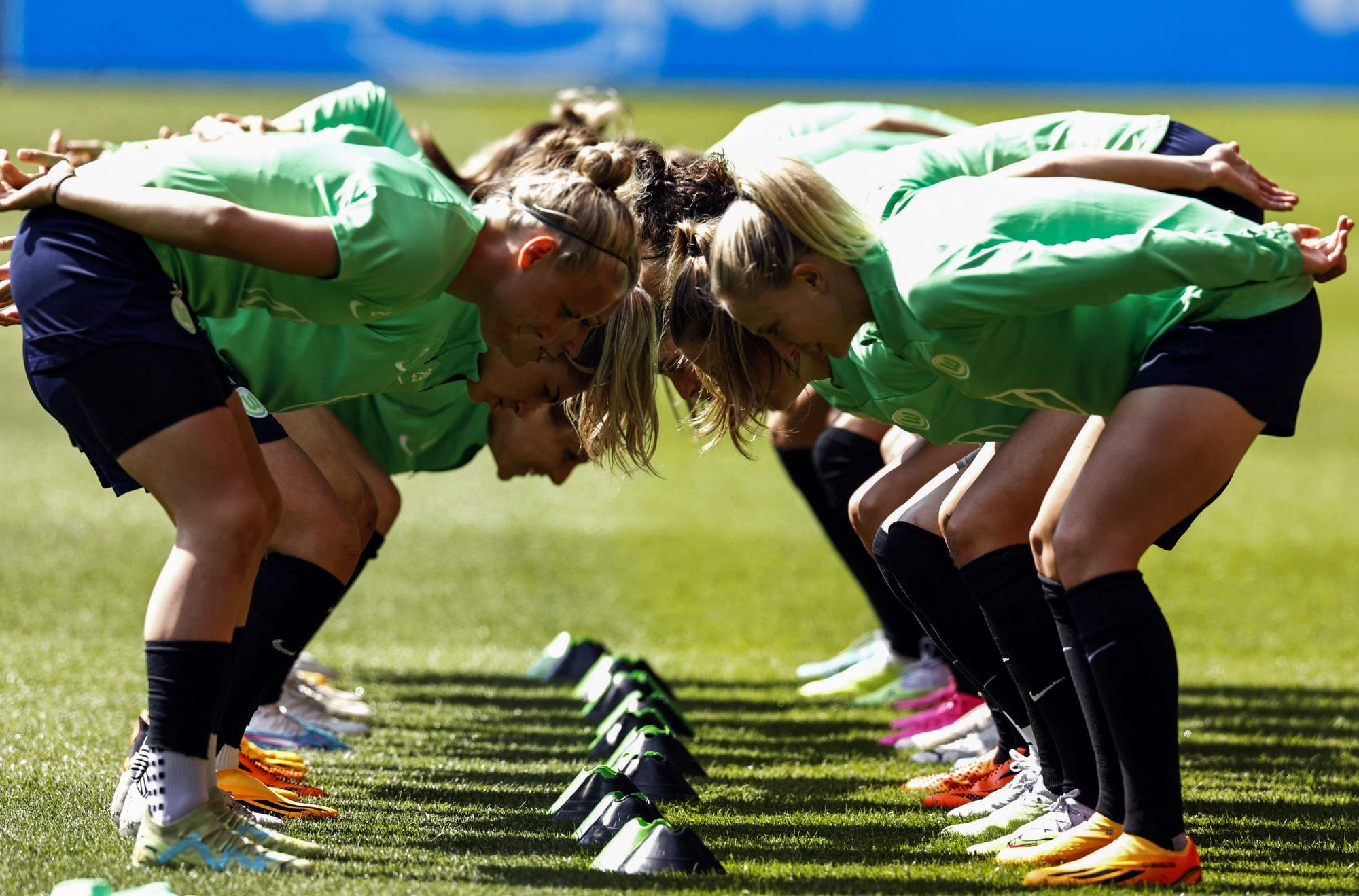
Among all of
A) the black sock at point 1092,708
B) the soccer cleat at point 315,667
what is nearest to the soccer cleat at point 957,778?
the black sock at point 1092,708

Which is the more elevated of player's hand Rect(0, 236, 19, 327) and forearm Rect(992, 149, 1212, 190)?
forearm Rect(992, 149, 1212, 190)

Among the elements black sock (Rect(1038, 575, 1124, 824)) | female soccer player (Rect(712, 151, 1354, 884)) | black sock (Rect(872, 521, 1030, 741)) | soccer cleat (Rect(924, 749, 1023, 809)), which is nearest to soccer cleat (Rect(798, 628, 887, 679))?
soccer cleat (Rect(924, 749, 1023, 809))

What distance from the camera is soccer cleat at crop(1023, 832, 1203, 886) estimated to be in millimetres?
3295

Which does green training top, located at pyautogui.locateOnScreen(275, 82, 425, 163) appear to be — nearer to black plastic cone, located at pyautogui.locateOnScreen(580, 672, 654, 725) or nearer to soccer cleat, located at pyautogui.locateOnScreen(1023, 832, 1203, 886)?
black plastic cone, located at pyautogui.locateOnScreen(580, 672, 654, 725)

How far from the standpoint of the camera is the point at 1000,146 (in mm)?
4457

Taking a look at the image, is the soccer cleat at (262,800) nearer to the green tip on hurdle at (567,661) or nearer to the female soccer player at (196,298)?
the female soccer player at (196,298)

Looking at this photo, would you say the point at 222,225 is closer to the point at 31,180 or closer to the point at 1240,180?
the point at 31,180

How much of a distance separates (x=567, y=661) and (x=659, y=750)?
1862 millimetres

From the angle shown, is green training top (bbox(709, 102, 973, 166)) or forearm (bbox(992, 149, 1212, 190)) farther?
green training top (bbox(709, 102, 973, 166))

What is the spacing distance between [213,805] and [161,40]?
34.3 m

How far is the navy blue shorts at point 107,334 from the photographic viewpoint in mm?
3293

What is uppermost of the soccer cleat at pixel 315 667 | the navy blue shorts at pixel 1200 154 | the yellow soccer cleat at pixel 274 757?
the navy blue shorts at pixel 1200 154

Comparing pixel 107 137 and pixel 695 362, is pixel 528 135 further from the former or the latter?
pixel 107 137

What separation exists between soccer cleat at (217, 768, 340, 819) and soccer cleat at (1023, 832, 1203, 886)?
1.75 metres
